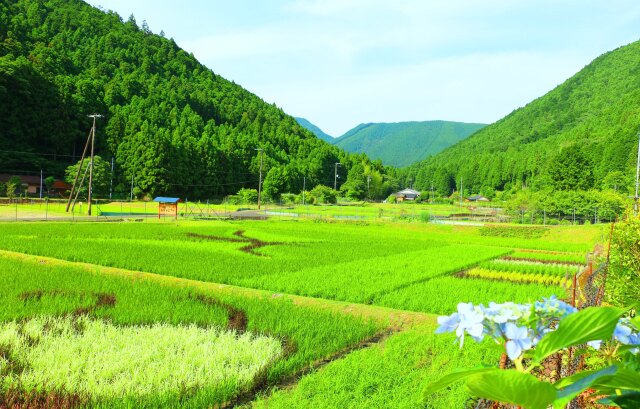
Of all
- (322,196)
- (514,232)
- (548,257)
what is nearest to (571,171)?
(322,196)

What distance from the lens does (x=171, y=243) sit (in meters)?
20.5

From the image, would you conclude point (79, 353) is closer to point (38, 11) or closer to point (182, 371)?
point (182, 371)

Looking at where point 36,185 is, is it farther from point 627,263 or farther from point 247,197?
point 627,263

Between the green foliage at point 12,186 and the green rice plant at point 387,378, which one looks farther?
the green foliage at point 12,186

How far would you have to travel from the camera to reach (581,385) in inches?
41.8

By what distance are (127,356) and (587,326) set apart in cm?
571

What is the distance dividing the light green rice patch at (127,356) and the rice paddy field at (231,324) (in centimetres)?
2

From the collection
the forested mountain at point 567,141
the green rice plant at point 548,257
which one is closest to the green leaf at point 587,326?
the green rice plant at point 548,257

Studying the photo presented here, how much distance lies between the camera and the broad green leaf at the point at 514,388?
40.3 inches

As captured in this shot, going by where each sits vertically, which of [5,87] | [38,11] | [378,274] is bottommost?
[378,274]

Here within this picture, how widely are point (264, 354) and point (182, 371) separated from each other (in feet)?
3.85

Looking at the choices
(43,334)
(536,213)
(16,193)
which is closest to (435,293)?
(43,334)

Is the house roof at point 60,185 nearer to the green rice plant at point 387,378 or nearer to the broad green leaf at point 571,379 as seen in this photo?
the green rice plant at point 387,378

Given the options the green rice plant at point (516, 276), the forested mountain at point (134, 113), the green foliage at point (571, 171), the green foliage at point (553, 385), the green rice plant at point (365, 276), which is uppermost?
the forested mountain at point (134, 113)
